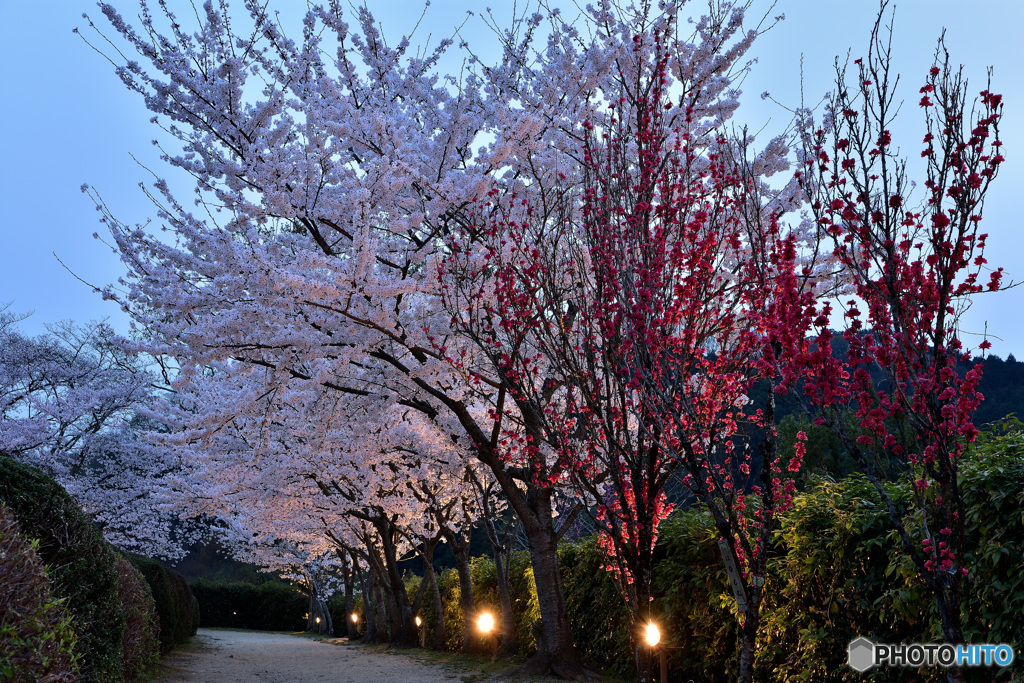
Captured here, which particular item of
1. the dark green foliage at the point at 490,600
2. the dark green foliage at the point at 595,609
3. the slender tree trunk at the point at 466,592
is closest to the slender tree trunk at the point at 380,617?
the dark green foliage at the point at 490,600

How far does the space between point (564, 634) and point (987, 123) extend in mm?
7473

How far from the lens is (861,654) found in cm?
464

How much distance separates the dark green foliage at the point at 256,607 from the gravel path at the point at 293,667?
1878 centimetres

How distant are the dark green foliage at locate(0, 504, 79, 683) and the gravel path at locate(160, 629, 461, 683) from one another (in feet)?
22.3

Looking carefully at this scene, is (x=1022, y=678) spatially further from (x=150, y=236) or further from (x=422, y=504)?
(x=422, y=504)

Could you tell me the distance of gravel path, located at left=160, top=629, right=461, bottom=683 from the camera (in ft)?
32.7

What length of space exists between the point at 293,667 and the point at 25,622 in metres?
10.5

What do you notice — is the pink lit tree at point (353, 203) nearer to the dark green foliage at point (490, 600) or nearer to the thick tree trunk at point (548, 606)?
the thick tree trunk at point (548, 606)

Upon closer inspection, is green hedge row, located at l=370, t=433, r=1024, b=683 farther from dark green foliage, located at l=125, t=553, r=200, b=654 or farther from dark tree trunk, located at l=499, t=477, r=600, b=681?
dark green foliage, located at l=125, t=553, r=200, b=654

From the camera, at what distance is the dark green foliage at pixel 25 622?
2771 millimetres

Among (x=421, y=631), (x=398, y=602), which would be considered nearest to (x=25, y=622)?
(x=398, y=602)

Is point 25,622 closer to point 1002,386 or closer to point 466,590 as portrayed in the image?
point 466,590

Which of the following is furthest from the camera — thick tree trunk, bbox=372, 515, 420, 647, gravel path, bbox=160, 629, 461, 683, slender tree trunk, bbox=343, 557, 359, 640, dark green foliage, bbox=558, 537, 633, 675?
slender tree trunk, bbox=343, 557, 359, 640

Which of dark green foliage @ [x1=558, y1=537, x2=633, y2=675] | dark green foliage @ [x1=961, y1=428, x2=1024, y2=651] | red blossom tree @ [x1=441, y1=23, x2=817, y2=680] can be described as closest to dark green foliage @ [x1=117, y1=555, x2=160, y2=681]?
red blossom tree @ [x1=441, y1=23, x2=817, y2=680]
